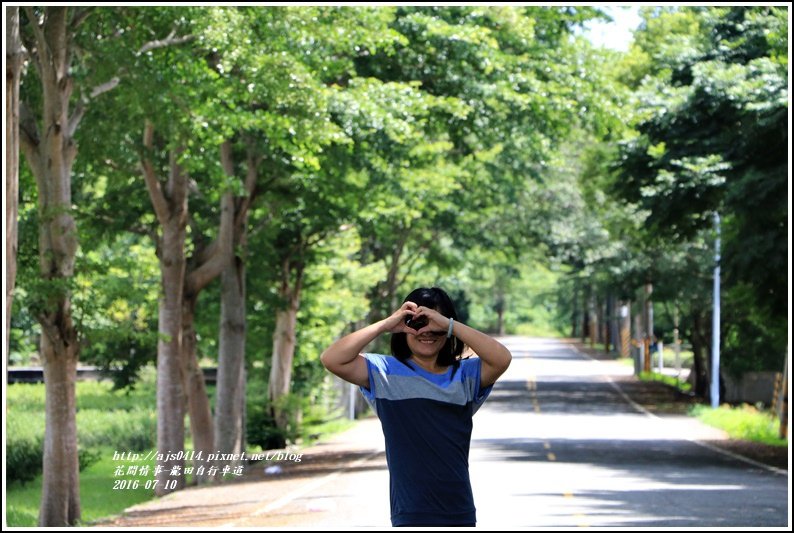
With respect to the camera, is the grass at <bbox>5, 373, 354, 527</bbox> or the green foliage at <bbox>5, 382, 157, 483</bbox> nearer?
the grass at <bbox>5, 373, 354, 527</bbox>

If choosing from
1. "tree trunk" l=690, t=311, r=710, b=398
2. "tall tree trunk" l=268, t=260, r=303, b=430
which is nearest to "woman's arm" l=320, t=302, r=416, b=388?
"tall tree trunk" l=268, t=260, r=303, b=430

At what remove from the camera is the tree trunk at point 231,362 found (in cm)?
2934

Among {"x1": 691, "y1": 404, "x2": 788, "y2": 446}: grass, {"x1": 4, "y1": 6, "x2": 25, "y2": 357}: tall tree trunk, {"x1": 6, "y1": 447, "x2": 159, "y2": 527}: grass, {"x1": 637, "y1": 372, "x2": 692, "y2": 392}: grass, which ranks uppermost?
{"x1": 4, "y1": 6, "x2": 25, "y2": 357}: tall tree trunk

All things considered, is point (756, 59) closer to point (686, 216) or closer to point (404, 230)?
point (686, 216)

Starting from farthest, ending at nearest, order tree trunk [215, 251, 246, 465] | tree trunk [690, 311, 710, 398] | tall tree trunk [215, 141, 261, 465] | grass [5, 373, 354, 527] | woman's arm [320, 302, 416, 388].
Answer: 1. tree trunk [690, 311, 710, 398]
2. tree trunk [215, 251, 246, 465]
3. tall tree trunk [215, 141, 261, 465]
4. grass [5, 373, 354, 527]
5. woman's arm [320, 302, 416, 388]

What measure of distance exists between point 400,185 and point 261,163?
5220 mm

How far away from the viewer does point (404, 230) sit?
46438mm

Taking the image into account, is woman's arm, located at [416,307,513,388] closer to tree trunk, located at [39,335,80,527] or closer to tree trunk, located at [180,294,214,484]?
tree trunk, located at [39,335,80,527]

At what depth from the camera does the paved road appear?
17344mm

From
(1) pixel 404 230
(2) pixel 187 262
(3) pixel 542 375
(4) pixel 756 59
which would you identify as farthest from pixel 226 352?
(3) pixel 542 375

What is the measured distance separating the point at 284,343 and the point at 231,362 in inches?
413

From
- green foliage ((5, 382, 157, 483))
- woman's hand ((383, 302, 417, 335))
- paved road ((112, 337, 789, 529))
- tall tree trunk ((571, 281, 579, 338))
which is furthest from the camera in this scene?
tall tree trunk ((571, 281, 579, 338))

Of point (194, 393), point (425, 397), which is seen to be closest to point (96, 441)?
point (194, 393)

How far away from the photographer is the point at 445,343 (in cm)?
544
